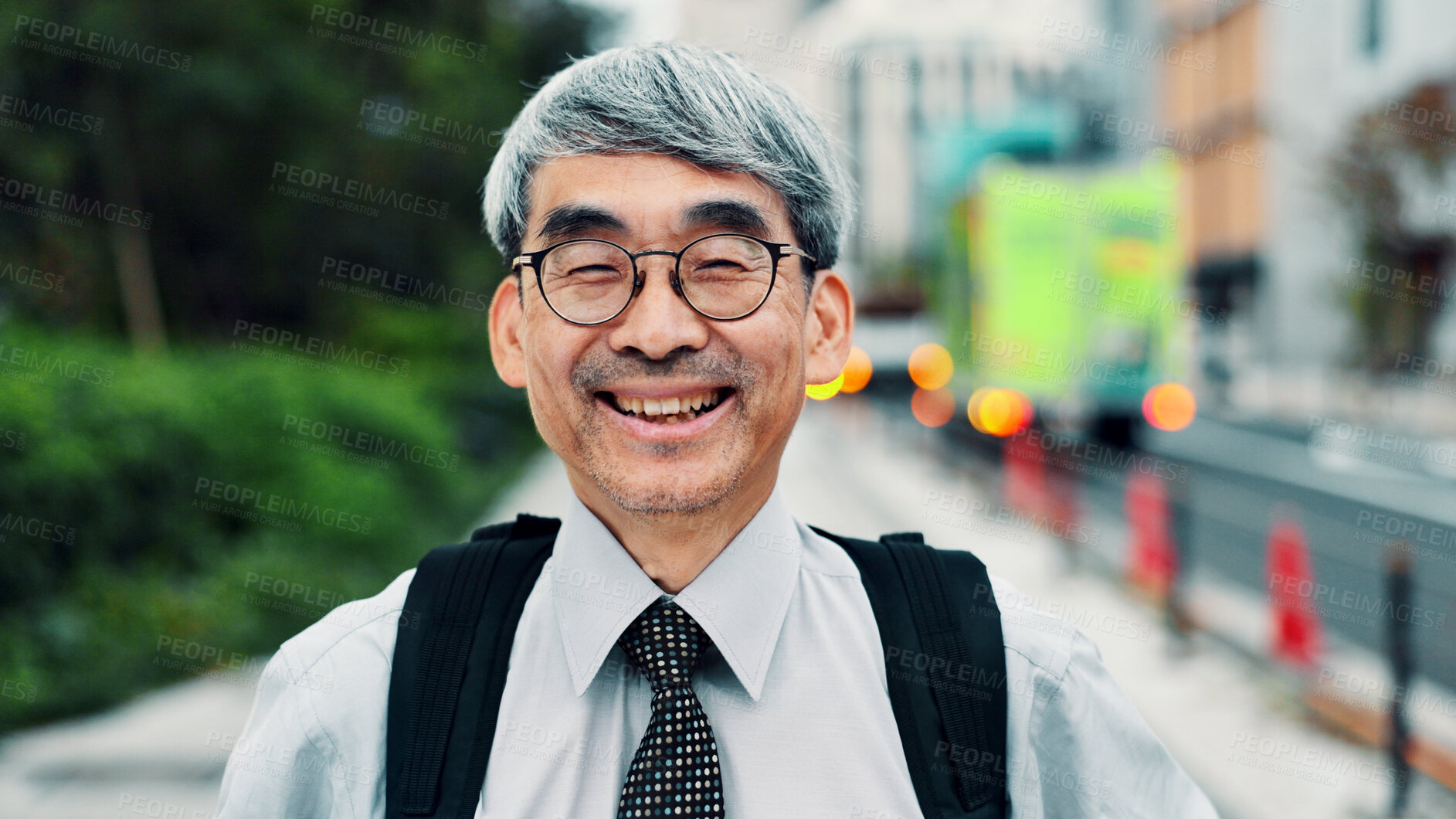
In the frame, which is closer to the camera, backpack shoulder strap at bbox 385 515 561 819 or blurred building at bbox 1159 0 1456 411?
backpack shoulder strap at bbox 385 515 561 819

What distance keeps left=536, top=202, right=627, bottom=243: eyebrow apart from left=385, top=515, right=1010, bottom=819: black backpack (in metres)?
0.51

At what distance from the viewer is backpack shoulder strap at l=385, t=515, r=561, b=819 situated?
1.52 metres

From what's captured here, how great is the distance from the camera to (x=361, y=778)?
1577mm

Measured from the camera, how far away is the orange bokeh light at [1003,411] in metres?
16.7

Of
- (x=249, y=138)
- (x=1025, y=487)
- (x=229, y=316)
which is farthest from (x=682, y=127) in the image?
(x=229, y=316)

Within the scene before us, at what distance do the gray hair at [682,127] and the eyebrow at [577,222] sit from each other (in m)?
0.09

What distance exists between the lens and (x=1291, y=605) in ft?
21.5

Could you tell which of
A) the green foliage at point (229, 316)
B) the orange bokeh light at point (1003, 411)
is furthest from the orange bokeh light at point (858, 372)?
the green foliage at point (229, 316)

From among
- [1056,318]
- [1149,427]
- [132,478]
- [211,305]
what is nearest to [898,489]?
[1056,318]

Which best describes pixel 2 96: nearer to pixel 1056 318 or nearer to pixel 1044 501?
pixel 1044 501

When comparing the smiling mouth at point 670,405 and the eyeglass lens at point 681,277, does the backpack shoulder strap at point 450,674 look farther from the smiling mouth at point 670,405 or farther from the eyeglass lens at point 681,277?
the eyeglass lens at point 681,277

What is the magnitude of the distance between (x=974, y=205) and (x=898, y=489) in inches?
173

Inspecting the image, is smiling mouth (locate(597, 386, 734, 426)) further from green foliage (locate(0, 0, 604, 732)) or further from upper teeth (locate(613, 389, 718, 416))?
green foliage (locate(0, 0, 604, 732))

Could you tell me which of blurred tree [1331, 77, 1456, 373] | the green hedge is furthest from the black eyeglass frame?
blurred tree [1331, 77, 1456, 373]
